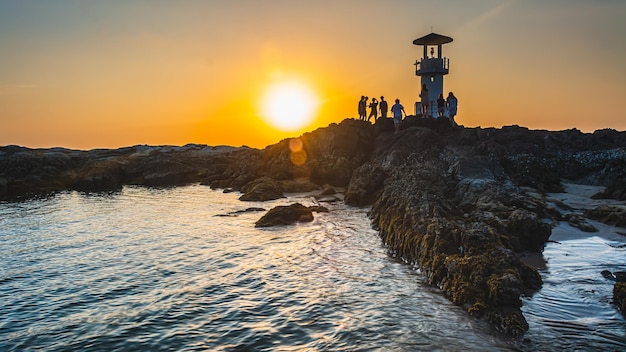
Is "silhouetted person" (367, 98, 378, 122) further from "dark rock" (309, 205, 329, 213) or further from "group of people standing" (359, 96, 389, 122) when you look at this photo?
"dark rock" (309, 205, 329, 213)

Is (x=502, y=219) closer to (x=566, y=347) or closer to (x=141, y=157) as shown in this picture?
(x=566, y=347)

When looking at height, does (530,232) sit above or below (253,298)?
above

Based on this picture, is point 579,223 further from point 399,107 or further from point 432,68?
point 432,68

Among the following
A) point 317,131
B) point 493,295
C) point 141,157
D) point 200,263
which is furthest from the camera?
point 141,157

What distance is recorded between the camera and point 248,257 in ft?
55.6

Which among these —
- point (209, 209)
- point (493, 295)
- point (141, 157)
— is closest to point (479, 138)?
point (209, 209)

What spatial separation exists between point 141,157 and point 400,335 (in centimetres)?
7067

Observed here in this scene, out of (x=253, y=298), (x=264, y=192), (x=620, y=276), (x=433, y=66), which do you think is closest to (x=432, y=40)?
(x=433, y=66)

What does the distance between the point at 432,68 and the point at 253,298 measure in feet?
150

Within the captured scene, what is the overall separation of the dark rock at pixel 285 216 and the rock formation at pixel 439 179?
0.27 m

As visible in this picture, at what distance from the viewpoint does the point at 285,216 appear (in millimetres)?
24422

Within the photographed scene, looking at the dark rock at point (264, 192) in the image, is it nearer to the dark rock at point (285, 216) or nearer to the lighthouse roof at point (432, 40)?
the dark rock at point (285, 216)

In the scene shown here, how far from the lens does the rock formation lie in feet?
38.4

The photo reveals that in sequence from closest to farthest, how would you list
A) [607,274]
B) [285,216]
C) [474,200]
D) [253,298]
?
[253,298] < [607,274] < [474,200] < [285,216]
